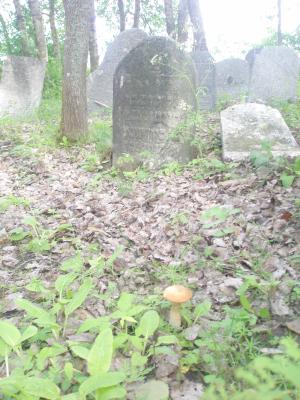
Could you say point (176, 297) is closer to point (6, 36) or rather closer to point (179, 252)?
point (179, 252)

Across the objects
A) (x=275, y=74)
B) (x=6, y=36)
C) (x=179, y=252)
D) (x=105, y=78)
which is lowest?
(x=179, y=252)

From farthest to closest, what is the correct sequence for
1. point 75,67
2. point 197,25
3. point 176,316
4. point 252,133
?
point 197,25
point 75,67
point 252,133
point 176,316

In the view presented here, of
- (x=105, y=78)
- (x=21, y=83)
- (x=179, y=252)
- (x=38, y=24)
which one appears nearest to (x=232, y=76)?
(x=105, y=78)

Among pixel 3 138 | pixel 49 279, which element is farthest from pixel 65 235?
pixel 3 138

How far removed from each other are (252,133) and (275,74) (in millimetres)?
4086

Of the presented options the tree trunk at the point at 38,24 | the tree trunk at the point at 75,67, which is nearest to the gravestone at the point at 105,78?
the tree trunk at the point at 38,24

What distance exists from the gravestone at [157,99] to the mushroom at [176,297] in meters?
3.26

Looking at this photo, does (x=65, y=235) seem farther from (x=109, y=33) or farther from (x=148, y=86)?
(x=109, y=33)

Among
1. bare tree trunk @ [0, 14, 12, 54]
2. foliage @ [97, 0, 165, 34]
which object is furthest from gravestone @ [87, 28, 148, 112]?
foliage @ [97, 0, 165, 34]

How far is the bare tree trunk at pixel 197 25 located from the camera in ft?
34.1

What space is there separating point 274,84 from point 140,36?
3.80m

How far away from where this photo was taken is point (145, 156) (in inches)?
207

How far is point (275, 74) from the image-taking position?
27.3 feet

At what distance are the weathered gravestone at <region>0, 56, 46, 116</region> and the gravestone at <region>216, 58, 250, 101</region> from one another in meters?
4.57
